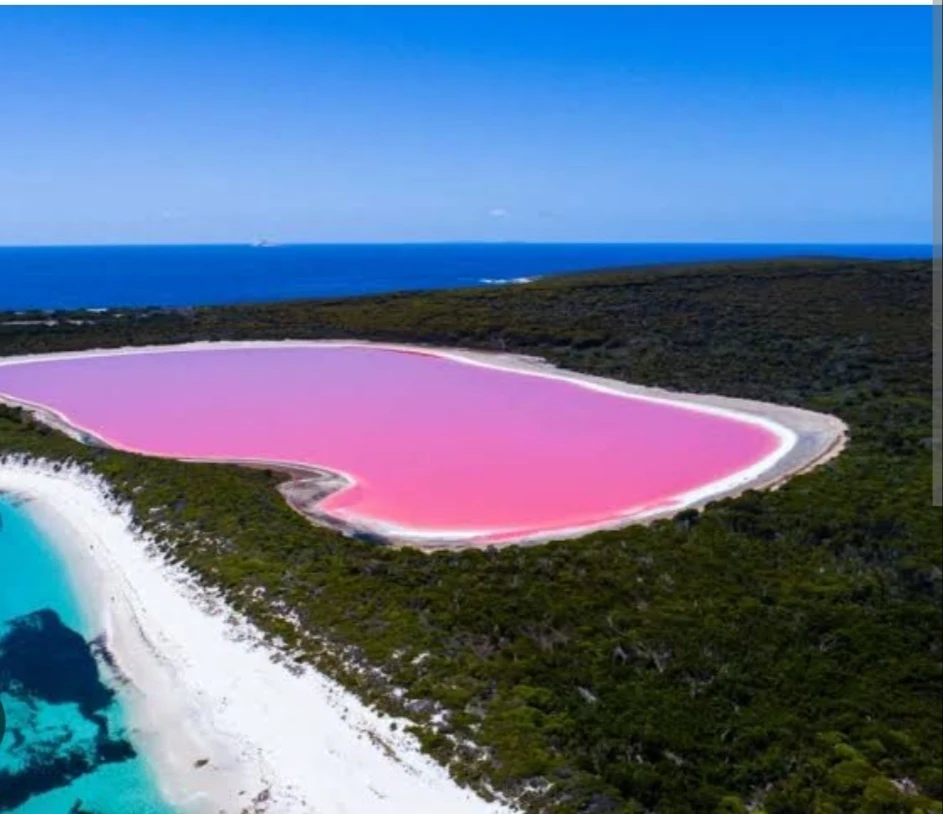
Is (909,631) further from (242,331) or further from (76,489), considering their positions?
(242,331)

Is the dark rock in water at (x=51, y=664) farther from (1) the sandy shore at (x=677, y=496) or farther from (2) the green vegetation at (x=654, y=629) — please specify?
(1) the sandy shore at (x=677, y=496)

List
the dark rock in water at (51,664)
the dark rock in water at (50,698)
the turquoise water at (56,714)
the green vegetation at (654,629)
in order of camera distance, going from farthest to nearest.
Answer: the dark rock in water at (51,664)
the dark rock in water at (50,698)
the turquoise water at (56,714)
the green vegetation at (654,629)

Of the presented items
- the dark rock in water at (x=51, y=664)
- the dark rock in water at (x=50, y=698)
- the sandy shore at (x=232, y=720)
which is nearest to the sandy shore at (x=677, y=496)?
the sandy shore at (x=232, y=720)

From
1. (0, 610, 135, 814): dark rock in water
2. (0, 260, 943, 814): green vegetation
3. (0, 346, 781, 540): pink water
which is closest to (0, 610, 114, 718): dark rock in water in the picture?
(0, 610, 135, 814): dark rock in water

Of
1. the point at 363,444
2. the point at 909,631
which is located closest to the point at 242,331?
the point at 363,444

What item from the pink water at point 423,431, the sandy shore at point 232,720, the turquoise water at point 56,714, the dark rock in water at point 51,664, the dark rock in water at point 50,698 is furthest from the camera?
the pink water at point 423,431

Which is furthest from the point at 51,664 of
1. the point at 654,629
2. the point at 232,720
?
the point at 654,629

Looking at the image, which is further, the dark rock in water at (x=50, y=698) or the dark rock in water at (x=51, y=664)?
the dark rock in water at (x=51, y=664)

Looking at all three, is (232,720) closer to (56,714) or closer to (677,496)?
(56,714)

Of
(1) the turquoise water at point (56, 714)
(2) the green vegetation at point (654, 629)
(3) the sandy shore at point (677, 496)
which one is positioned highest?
(3) the sandy shore at point (677, 496)
